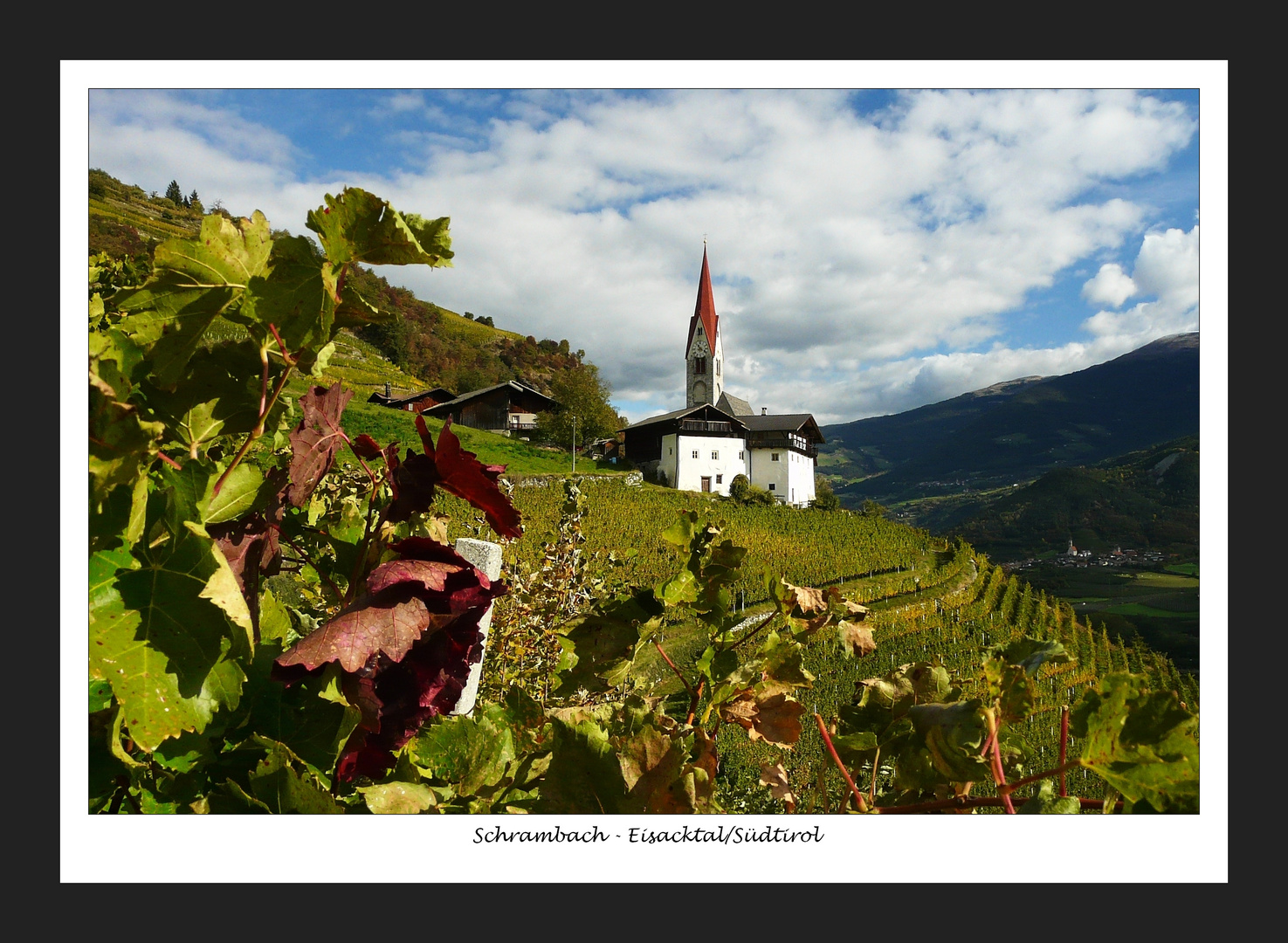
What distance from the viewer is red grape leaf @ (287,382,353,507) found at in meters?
0.64

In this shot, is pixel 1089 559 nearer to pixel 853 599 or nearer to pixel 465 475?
pixel 853 599

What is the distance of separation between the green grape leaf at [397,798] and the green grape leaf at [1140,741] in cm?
65

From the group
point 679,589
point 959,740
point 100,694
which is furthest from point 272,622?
point 959,740

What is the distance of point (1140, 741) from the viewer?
0.63 meters

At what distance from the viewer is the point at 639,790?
25.3 inches

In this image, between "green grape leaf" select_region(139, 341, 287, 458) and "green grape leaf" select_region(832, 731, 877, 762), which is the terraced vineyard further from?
"green grape leaf" select_region(139, 341, 287, 458)

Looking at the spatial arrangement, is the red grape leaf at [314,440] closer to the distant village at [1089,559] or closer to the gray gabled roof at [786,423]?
the distant village at [1089,559]

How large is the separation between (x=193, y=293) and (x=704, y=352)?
148 ft

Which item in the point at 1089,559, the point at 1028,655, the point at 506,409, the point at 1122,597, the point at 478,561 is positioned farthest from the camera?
the point at 506,409

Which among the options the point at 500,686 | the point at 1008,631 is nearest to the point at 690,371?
the point at 1008,631

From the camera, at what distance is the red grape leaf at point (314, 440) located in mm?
637

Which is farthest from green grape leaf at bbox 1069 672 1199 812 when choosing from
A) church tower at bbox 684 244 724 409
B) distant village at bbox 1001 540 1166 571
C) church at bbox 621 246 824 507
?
church tower at bbox 684 244 724 409

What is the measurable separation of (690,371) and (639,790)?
1804 inches

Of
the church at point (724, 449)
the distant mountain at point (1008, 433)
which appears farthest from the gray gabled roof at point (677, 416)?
the distant mountain at point (1008, 433)
